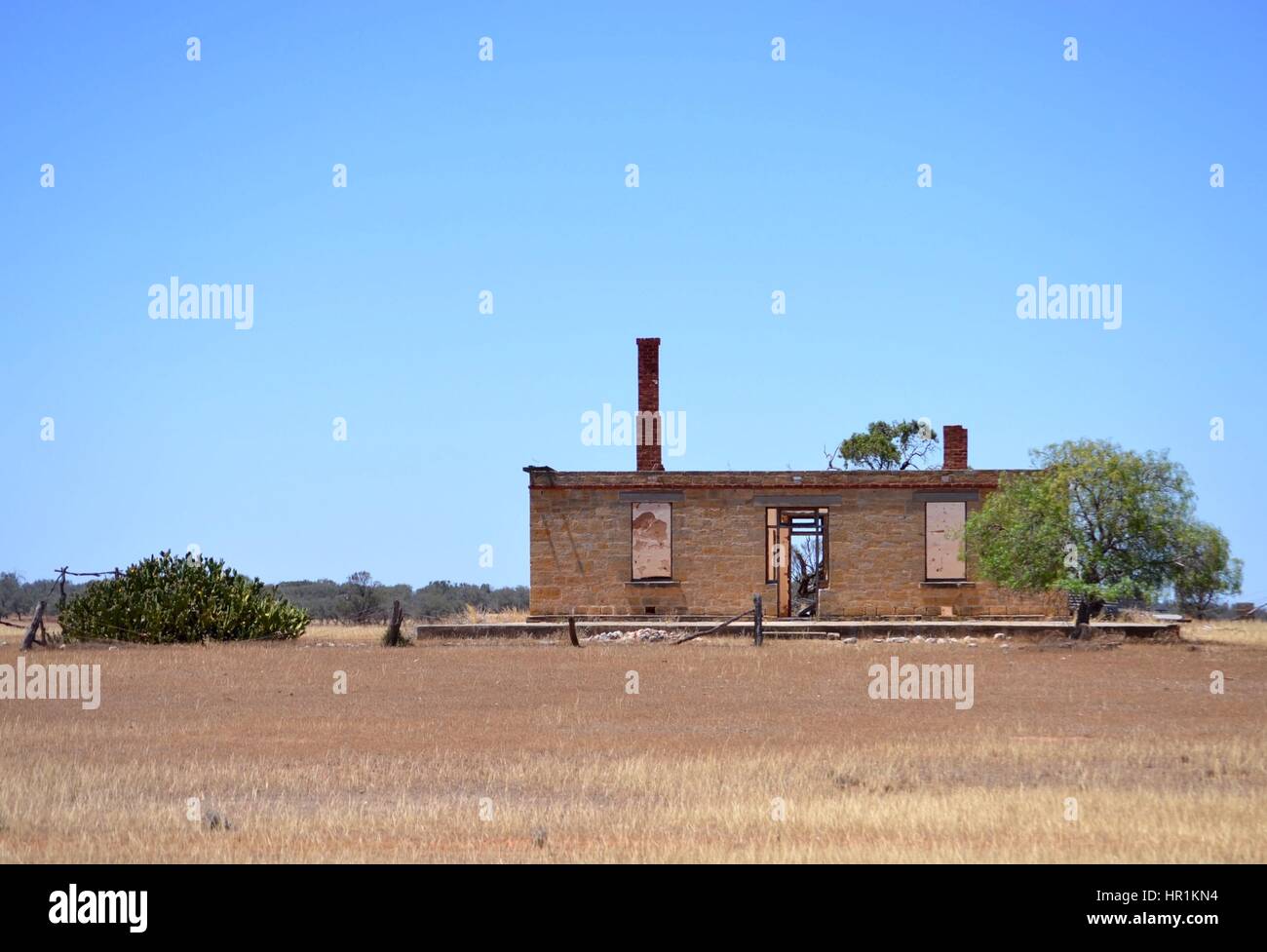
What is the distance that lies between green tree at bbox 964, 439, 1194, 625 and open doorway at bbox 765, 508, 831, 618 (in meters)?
6.73

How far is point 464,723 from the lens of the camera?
715 inches

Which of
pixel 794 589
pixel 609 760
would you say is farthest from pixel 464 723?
pixel 794 589

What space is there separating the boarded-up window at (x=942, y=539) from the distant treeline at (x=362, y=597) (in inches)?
893

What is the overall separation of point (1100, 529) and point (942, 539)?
6.33 metres

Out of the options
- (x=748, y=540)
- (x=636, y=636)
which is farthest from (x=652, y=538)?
(x=636, y=636)

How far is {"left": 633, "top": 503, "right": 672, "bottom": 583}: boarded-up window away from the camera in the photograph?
36.2 meters

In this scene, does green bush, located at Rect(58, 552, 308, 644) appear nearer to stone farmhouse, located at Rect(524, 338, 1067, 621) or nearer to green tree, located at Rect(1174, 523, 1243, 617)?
stone farmhouse, located at Rect(524, 338, 1067, 621)

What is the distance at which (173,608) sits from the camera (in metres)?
32.0

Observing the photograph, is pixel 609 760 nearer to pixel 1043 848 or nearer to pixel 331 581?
pixel 1043 848

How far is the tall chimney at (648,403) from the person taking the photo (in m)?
36.7

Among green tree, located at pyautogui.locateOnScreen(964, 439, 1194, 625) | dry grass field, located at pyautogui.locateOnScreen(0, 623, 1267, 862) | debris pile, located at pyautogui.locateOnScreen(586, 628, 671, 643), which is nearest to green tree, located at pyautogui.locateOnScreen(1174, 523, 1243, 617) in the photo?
green tree, located at pyautogui.locateOnScreen(964, 439, 1194, 625)

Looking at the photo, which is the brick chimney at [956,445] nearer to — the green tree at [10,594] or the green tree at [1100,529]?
the green tree at [1100,529]

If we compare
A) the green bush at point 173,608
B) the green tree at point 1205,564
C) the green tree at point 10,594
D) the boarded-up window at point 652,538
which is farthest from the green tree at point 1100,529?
the green tree at point 10,594
